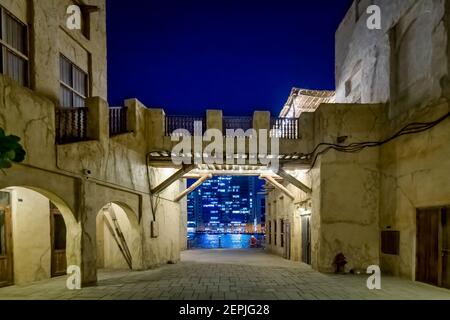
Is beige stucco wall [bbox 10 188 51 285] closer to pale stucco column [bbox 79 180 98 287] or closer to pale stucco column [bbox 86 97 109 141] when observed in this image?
pale stucco column [bbox 79 180 98 287]

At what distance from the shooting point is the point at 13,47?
27.7 ft

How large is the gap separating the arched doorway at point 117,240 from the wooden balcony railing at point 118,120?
2.98 metres

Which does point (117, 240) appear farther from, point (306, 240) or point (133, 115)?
point (306, 240)

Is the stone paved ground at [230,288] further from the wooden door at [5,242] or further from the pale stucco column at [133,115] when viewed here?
the pale stucco column at [133,115]

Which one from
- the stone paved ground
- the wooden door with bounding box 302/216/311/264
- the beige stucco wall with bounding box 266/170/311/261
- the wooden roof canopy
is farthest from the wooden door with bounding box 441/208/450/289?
the wooden roof canopy

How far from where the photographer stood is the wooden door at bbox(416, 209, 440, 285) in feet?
28.4

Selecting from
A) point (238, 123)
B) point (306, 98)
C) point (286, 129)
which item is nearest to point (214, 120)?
point (238, 123)

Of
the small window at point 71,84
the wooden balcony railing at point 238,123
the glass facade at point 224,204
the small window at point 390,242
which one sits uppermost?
the small window at point 71,84

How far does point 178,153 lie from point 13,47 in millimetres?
6259

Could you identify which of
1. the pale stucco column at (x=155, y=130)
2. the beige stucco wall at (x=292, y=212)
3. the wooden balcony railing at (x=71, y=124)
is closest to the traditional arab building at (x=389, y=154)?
the beige stucco wall at (x=292, y=212)

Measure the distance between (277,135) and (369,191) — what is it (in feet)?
13.2

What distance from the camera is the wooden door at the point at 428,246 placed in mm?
8648

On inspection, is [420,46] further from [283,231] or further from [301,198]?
[283,231]
